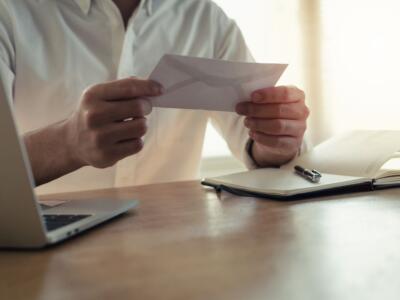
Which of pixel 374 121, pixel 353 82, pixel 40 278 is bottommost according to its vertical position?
pixel 374 121

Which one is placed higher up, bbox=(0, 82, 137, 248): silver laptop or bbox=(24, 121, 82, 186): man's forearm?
bbox=(0, 82, 137, 248): silver laptop

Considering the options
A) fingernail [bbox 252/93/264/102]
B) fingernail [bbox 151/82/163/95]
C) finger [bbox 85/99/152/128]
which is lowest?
fingernail [bbox 252/93/264/102]

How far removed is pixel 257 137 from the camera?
1018 millimetres

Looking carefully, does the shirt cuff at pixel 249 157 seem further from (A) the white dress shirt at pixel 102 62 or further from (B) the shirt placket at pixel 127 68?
(B) the shirt placket at pixel 127 68

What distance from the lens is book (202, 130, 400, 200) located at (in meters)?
0.77

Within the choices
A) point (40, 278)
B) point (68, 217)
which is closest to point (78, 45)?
point (68, 217)

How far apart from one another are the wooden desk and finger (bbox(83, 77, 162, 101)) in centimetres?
18

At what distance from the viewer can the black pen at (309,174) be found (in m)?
0.81

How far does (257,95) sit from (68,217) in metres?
0.42

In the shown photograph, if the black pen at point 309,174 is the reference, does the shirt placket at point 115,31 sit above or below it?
above

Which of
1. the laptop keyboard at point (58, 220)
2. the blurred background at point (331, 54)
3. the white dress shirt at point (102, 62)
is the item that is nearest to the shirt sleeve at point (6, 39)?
the white dress shirt at point (102, 62)

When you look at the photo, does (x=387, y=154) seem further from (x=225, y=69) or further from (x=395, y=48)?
(x=395, y=48)

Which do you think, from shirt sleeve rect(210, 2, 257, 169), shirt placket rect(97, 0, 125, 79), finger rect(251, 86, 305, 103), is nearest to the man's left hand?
finger rect(251, 86, 305, 103)

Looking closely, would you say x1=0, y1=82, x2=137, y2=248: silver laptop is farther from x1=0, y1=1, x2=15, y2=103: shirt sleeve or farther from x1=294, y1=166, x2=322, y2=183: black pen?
x1=0, y1=1, x2=15, y2=103: shirt sleeve
